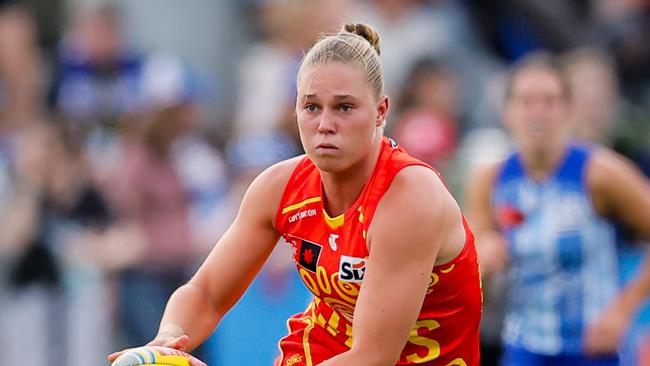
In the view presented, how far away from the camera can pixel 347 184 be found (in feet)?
16.9

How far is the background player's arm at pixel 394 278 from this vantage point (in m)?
4.88

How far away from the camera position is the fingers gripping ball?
4.86 meters

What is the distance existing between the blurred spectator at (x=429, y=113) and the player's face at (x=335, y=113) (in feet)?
14.9

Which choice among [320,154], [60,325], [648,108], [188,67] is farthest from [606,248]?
[188,67]

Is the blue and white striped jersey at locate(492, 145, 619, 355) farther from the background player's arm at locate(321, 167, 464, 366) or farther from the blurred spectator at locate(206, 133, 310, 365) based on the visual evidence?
the background player's arm at locate(321, 167, 464, 366)

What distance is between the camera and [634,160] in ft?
32.3

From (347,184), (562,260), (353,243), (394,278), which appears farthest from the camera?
(562,260)

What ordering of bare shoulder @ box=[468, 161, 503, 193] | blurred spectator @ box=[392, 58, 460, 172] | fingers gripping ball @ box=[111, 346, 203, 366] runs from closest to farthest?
fingers gripping ball @ box=[111, 346, 203, 366] → bare shoulder @ box=[468, 161, 503, 193] → blurred spectator @ box=[392, 58, 460, 172]

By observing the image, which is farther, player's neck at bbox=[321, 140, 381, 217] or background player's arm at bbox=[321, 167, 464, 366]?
player's neck at bbox=[321, 140, 381, 217]

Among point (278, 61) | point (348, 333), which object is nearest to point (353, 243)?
point (348, 333)

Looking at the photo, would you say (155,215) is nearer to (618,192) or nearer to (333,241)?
(618,192)

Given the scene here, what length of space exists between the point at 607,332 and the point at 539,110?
1.25m

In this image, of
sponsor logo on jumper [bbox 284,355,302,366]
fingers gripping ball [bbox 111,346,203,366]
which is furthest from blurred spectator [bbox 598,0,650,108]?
fingers gripping ball [bbox 111,346,203,366]

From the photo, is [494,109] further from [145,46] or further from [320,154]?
[320,154]
